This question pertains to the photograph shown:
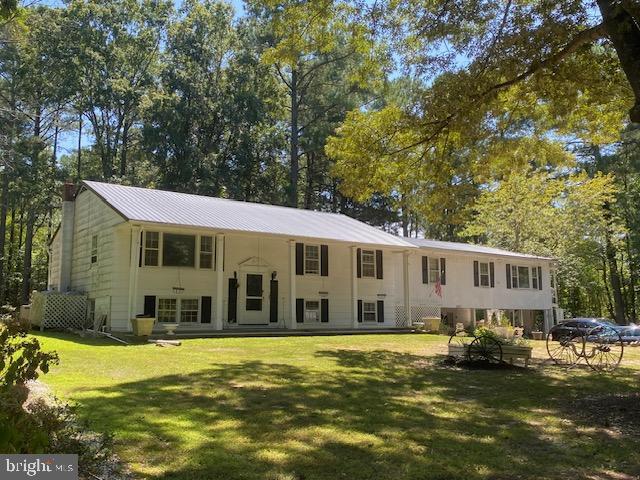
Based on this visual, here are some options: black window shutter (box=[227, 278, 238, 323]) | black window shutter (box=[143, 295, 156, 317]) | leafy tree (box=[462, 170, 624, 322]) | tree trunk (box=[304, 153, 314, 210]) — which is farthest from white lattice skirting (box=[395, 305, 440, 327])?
tree trunk (box=[304, 153, 314, 210])

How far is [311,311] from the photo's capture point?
23.1 m

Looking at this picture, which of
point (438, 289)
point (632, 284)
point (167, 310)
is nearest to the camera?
point (167, 310)

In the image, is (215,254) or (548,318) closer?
(215,254)

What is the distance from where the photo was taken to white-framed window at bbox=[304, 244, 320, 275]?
2309cm

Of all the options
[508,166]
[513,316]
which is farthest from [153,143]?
[508,166]

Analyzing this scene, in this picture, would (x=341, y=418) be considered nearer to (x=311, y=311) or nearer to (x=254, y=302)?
(x=254, y=302)

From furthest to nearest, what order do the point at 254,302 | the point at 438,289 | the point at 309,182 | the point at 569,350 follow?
the point at 309,182
the point at 438,289
the point at 254,302
the point at 569,350

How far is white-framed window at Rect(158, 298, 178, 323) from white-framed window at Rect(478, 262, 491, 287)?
16747mm

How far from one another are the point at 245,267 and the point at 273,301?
1.82 meters

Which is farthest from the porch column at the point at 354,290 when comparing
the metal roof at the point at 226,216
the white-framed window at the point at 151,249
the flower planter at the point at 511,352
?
the flower planter at the point at 511,352

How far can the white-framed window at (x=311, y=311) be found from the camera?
2293 cm

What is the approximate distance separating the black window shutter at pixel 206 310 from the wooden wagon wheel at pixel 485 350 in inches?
427

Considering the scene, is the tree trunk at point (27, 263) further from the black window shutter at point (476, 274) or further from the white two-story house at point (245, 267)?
the black window shutter at point (476, 274)

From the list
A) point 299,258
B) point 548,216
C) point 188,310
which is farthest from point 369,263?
point 548,216
